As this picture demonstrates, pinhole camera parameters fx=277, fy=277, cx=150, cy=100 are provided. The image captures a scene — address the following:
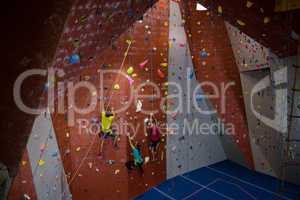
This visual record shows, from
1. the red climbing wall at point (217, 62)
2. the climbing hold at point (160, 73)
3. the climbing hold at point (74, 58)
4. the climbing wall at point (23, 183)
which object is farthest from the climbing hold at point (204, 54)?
the climbing wall at point (23, 183)

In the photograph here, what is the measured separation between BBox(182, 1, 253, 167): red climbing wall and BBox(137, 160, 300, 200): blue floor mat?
0.50m

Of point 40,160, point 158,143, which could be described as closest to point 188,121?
point 158,143

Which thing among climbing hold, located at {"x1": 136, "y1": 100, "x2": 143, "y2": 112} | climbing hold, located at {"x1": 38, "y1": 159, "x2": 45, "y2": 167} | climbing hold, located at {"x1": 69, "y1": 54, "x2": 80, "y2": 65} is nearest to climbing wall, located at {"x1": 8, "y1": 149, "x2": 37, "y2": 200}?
climbing hold, located at {"x1": 38, "y1": 159, "x2": 45, "y2": 167}

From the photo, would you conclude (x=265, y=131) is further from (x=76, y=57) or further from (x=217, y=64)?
A: (x=76, y=57)

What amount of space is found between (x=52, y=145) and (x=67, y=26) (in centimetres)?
201

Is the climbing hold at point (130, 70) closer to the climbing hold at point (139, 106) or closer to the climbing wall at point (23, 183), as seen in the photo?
the climbing hold at point (139, 106)

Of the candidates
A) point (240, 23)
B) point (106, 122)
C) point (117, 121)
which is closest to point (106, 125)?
point (106, 122)

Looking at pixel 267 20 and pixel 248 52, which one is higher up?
pixel 267 20

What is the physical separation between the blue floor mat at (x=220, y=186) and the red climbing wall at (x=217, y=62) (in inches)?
19.5

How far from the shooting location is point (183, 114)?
15.1ft

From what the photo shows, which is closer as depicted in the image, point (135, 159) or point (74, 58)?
point (74, 58)

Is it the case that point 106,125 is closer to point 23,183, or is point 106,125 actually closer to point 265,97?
point 23,183

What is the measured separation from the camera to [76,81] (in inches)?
125

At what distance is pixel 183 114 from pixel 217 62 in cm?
102
